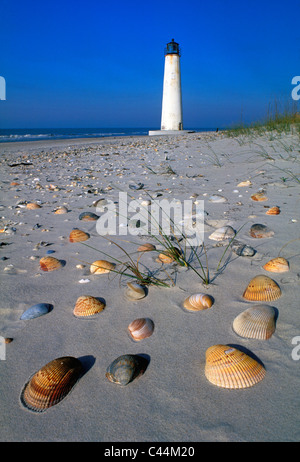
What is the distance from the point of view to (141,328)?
1.26 m

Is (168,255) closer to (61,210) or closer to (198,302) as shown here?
(198,302)

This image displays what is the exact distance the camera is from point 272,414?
873 millimetres

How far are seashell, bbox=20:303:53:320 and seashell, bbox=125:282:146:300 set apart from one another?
402mm

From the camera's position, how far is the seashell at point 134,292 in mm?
1507

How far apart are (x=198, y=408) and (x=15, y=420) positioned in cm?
57

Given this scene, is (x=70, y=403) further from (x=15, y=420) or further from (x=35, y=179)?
(x=35, y=179)

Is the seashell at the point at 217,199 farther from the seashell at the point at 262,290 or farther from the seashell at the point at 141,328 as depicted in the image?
the seashell at the point at 141,328

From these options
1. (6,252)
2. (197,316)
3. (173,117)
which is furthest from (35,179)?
(173,117)

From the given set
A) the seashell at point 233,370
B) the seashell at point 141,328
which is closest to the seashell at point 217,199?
the seashell at point 141,328

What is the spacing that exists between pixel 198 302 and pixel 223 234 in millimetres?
906

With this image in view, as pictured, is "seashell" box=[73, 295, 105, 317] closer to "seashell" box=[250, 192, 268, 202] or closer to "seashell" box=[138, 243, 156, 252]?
"seashell" box=[138, 243, 156, 252]

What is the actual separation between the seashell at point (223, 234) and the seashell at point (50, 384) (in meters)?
1.41

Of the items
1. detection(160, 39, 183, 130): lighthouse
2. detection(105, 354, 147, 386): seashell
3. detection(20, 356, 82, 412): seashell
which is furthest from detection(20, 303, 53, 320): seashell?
detection(160, 39, 183, 130): lighthouse

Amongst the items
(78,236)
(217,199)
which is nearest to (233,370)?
(78,236)
